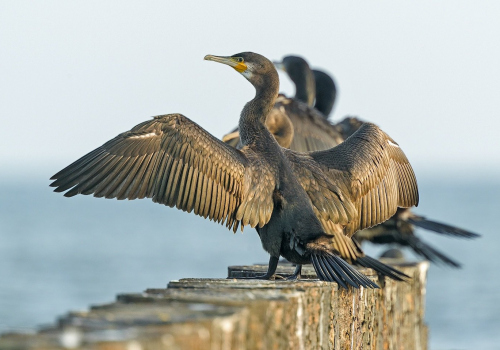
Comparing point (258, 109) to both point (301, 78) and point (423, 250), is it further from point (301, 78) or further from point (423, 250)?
point (423, 250)

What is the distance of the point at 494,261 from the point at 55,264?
63.7 ft

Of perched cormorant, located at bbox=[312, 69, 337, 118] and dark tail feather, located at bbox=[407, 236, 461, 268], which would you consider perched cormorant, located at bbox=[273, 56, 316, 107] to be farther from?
dark tail feather, located at bbox=[407, 236, 461, 268]

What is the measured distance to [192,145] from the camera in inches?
261

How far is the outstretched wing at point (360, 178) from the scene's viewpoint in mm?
6949

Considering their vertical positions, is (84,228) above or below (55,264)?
above

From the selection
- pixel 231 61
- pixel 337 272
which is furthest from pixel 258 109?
pixel 337 272

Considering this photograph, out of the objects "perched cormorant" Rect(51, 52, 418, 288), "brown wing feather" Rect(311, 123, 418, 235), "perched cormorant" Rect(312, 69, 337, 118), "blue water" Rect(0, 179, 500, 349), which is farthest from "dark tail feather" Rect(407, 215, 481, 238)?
"blue water" Rect(0, 179, 500, 349)

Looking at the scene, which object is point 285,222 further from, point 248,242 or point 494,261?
point 248,242

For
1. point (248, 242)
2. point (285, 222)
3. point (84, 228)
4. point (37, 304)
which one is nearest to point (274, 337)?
point (285, 222)

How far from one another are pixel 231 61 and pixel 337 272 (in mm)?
2447

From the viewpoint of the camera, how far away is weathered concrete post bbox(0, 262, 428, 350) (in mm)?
3205

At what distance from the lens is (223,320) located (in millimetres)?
3615

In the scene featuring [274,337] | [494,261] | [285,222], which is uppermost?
[494,261]

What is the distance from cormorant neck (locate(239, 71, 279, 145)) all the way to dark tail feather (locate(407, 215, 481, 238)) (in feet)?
15.3
